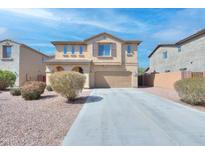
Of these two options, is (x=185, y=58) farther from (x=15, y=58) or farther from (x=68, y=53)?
(x=15, y=58)

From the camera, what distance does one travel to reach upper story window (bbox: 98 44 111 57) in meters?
24.4

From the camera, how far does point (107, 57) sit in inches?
950

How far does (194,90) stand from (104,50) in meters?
16.3

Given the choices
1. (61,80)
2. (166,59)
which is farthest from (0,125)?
(166,59)

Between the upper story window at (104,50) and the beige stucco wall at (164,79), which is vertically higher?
the upper story window at (104,50)

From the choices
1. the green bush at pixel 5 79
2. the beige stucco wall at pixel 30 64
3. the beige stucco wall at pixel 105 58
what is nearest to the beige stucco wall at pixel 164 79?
the beige stucco wall at pixel 105 58

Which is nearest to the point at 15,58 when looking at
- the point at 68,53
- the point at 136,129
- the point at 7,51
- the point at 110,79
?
the point at 7,51

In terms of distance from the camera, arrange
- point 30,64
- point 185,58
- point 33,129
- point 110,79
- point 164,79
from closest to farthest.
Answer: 1. point 33,129
2. point 164,79
3. point 110,79
4. point 185,58
5. point 30,64

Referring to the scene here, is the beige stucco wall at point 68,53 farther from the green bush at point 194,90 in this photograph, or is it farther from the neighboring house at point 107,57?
the green bush at point 194,90

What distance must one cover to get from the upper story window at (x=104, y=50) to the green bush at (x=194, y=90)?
A: 15.0 meters

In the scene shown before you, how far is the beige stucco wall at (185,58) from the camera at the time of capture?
21.4 metres

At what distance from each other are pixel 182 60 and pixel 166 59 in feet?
15.7

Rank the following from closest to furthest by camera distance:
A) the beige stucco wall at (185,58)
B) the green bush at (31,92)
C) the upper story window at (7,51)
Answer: the green bush at (31,92)
the beige stucco wall at (185,58)
the upper story window at (7,51)

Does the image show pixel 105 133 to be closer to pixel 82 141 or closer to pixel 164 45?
pixel 82 141
